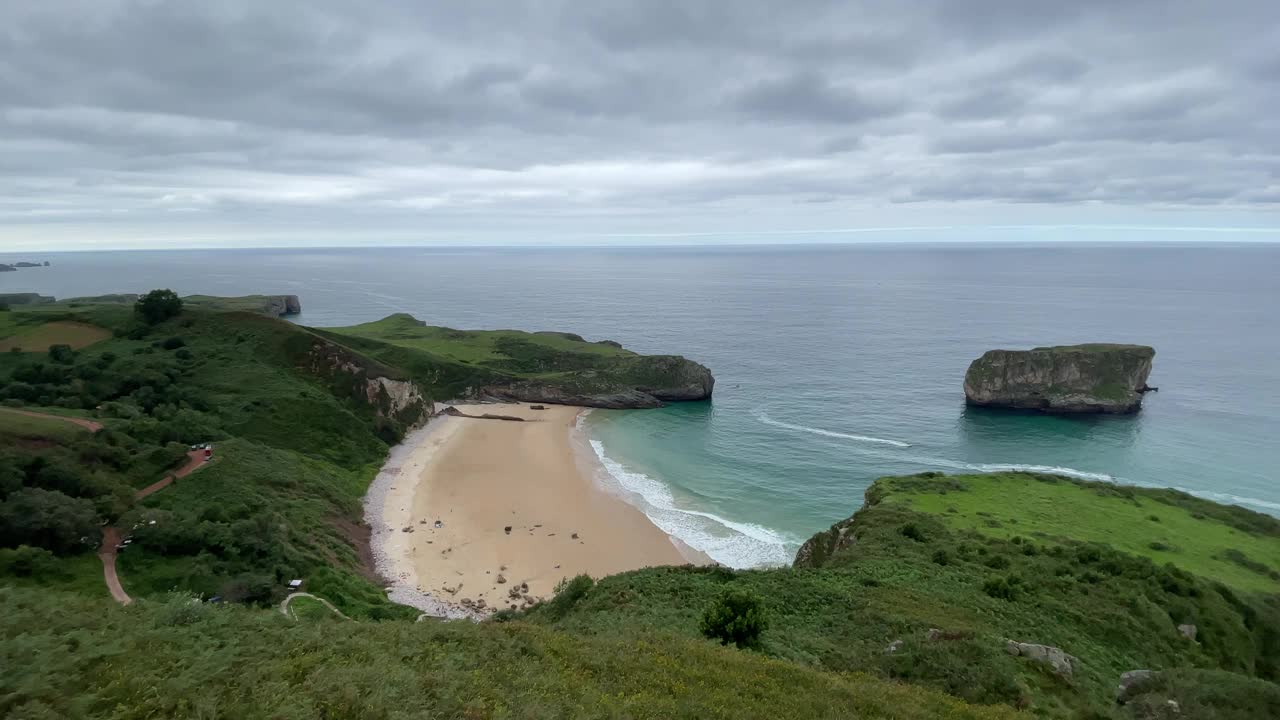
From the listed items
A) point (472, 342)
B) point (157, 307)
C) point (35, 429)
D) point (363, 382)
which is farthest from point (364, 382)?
point (472, 342)

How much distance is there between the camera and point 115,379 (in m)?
57.9

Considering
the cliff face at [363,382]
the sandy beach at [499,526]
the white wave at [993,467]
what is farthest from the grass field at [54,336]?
the white wave at [993,467]

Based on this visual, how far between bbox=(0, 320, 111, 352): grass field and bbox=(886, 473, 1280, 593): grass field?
84.3 metres

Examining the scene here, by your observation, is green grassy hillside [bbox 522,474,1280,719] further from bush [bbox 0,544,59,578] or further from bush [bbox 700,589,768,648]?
bush [bbox 0,544,59,578]

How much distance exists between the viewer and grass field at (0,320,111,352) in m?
67.9

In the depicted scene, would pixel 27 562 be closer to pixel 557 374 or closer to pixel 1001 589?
pixel 1001 589

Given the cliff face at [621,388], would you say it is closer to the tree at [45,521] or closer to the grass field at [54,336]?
the grass field at [54,336]

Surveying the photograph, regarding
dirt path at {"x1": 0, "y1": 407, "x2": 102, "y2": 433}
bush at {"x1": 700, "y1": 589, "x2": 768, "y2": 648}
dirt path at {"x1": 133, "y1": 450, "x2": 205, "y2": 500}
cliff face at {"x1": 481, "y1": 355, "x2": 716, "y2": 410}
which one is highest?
dirt path at {"x1": 0, "y1": 407, "x2": 102, "y2": 433}

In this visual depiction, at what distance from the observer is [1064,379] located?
270 feet

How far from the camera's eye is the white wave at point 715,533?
4328 centimetres

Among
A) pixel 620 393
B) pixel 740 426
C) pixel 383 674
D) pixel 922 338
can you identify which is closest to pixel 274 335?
pixel 620 393

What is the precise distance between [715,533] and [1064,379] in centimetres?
6152

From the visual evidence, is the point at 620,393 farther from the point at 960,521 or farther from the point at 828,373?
the point at 960,521

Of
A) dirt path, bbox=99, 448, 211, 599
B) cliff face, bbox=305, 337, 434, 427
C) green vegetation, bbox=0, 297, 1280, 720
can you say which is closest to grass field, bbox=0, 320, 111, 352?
green vegetation, bbox=0, 297, 1280, 720
